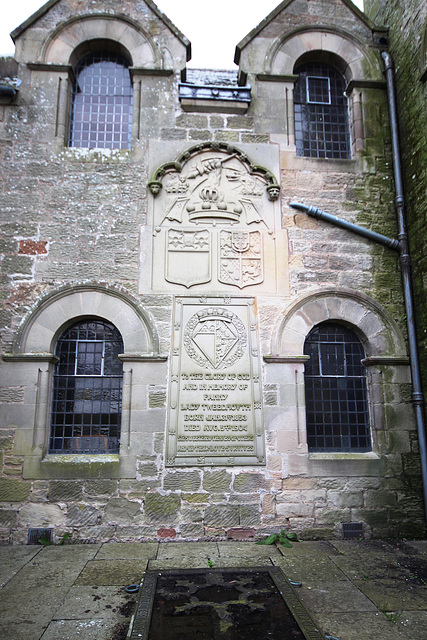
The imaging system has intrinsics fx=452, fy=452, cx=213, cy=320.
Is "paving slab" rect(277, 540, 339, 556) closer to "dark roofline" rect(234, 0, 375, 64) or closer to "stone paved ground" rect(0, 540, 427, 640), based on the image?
"stone paved ground" rect(0, 540, 427, 640)

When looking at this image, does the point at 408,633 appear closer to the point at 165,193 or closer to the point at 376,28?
the point at 165,193

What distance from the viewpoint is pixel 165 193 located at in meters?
6.63

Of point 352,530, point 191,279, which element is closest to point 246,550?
point 352,530

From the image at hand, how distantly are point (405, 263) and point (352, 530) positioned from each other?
12.3 ft

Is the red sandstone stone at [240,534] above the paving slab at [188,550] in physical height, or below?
above

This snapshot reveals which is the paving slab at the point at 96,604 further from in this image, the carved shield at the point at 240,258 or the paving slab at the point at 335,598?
the carved shield at the point at 240,258

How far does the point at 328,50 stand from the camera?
7.35m

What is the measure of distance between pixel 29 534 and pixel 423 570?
457 centimetres

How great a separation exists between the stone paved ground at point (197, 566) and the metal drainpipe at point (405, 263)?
1.41 meters

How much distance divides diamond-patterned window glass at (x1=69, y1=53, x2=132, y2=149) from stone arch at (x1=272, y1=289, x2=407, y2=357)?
3.71 metres

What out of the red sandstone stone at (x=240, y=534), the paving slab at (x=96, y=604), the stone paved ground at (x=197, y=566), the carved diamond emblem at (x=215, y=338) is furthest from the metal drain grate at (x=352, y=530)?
the paving slab at (x=96, y=604)

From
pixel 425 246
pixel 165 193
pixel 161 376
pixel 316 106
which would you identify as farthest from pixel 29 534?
pixel 316 106

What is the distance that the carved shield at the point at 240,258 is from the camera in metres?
6.40

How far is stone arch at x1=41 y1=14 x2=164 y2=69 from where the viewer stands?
700cm
